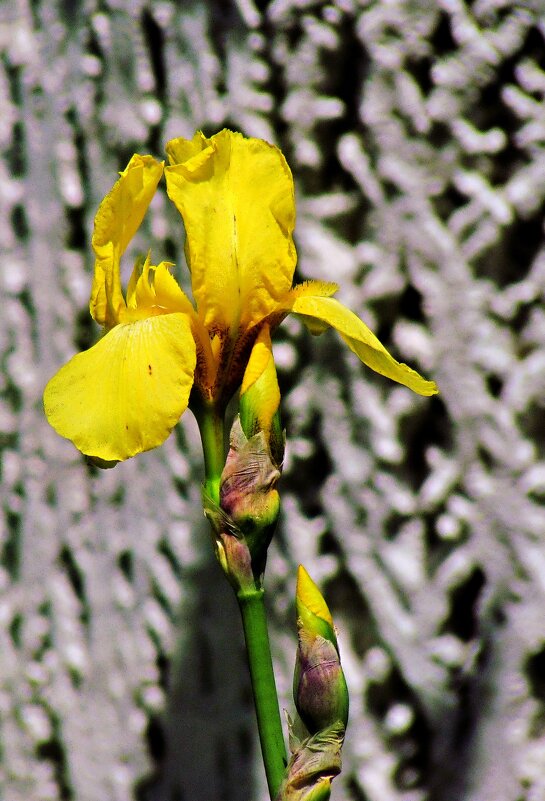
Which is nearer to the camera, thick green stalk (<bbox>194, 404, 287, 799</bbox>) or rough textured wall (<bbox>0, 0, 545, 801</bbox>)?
thick green stalk (<bbox>194, 404, 287, 799</bbox>)

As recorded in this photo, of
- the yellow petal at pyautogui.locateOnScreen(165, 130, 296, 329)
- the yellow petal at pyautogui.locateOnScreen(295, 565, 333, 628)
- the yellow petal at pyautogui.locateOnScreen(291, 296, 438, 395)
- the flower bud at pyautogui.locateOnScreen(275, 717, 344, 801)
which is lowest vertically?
the flower bud at pyautogui.locateOnScreen(275, 717, 344, 801)

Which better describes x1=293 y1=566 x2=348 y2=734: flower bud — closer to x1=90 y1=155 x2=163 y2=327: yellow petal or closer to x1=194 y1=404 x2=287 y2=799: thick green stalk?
x1=194 y1=404 x2=287 y2=799: thick green stalk

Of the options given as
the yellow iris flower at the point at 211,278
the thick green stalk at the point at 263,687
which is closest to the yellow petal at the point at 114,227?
the yellow iris flower at the point at 211,278

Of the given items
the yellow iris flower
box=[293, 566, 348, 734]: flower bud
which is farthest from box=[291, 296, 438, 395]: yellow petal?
box=[293, 566, 348, 734]: flower bud

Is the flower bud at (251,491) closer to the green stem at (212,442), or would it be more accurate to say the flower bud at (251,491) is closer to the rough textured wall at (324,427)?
the green stem at (212,442)

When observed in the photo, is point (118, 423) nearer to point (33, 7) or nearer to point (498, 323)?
point (498, 323)

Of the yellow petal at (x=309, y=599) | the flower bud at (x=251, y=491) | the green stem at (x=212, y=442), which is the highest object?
the green stem at (x=212, y=442)

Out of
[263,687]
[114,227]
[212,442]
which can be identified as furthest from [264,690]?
[114,227]
